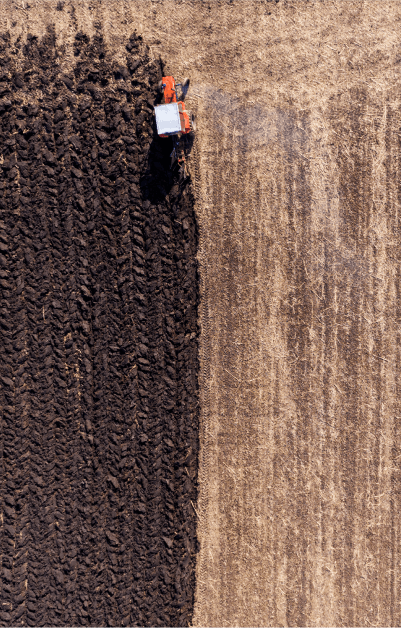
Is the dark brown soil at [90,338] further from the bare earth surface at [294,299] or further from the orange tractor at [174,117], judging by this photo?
the bare earth surface at [294,299]

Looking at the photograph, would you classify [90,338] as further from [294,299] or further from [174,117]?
[174,117]

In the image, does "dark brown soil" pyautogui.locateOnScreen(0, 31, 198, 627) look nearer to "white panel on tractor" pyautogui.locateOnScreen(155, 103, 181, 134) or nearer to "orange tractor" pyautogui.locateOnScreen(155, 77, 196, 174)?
"orange tractor" pyautogui.locateOnScreen(155, 77, 196, 174)

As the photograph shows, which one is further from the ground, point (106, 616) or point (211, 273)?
point (211, 273)

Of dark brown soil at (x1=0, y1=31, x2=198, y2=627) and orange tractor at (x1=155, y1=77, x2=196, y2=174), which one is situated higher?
orange tractor at (x1=155, y1=77, x2=196, y2=174)

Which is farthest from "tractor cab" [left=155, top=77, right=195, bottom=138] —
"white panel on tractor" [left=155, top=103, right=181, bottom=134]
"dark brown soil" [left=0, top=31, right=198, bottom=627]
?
"dark brown soil" [left=0, top=31, right=198, bottom=627]

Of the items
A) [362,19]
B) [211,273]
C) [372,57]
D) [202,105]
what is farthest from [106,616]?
[362,19]

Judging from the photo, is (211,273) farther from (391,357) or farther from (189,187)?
(391,357)
